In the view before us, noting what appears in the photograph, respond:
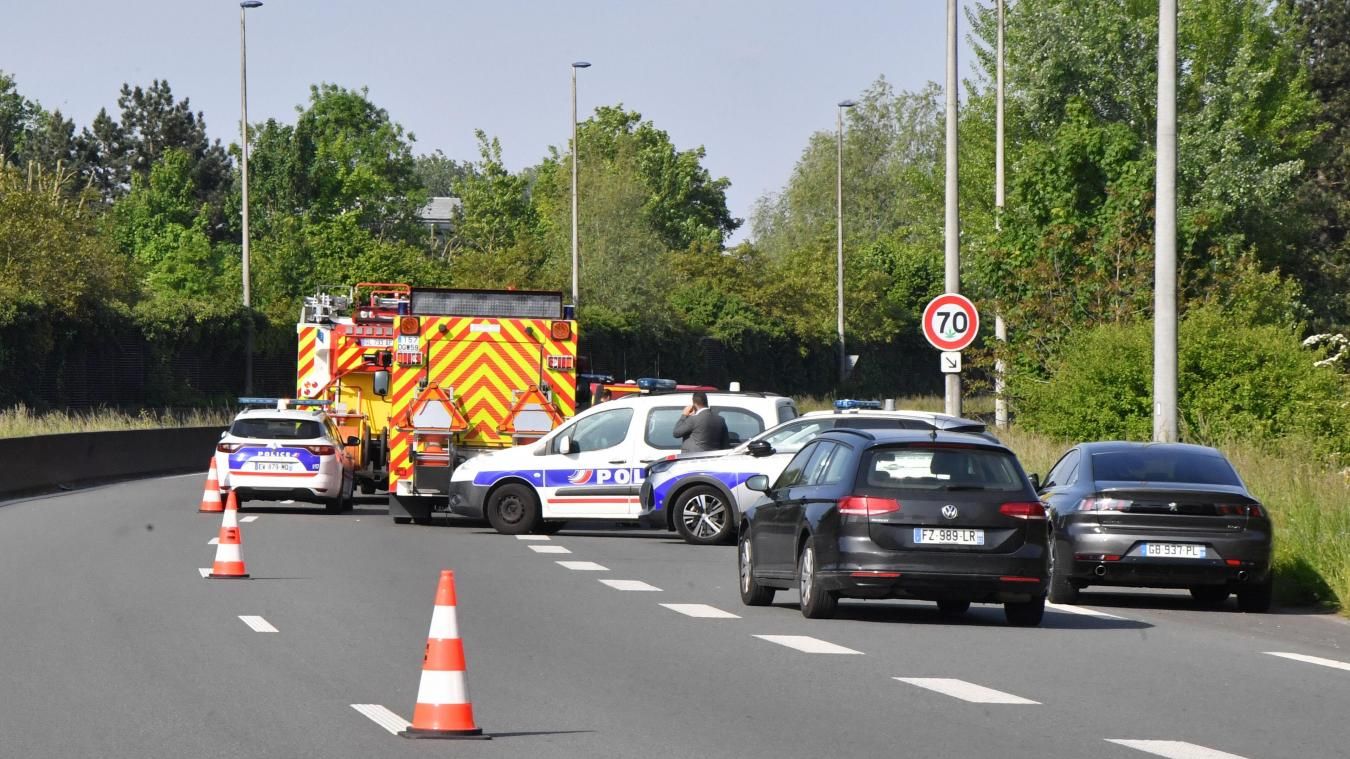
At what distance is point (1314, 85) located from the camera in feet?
252

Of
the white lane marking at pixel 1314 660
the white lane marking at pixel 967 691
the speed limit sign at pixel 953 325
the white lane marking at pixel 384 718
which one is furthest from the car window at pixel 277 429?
the white lane marking at pixel 384 718

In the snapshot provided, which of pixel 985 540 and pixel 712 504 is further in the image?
pixel 712 504

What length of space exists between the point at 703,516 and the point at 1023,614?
29.4 ft

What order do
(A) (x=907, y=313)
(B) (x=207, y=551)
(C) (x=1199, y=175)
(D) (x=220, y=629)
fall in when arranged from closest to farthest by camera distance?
(D) (x=220, y=629) < (B) (x=207, y=551) < (C) (x=1199, y=175) < (A) (x=907, y=313)

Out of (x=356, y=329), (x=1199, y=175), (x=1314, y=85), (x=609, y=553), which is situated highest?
(x=1314, y=85)

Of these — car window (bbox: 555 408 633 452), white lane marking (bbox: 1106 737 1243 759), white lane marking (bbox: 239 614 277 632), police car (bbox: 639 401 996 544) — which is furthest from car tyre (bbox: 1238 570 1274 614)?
car window (bbox: 555 408 633 452)

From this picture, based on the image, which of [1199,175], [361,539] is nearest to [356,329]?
[361,539]

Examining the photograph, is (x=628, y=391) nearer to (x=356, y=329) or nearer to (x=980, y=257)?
(x=356, y=329)

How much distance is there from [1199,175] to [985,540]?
39.5m

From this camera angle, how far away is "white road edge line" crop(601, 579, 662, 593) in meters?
18.4

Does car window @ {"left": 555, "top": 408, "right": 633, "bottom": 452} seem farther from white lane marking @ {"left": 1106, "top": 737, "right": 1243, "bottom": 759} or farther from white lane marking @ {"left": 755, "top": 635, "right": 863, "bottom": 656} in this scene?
white lane marking @ {"left": 1106, "top": 737, "right": 1243, "bottom": 759}

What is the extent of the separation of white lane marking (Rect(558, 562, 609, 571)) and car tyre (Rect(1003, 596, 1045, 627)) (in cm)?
573

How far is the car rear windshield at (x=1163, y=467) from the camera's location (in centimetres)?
1750

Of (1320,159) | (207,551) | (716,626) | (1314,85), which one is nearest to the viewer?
(716,626)
